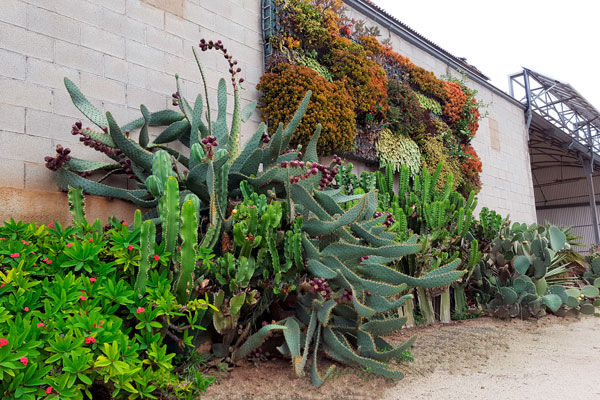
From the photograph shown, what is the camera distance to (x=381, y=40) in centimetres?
735

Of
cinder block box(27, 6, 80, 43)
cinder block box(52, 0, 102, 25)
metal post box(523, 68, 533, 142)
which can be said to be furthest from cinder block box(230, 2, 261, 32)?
metal post box(523, 68, 533, 142)

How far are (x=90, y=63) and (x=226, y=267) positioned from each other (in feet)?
7.68

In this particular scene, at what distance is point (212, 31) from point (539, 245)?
431 centimetres

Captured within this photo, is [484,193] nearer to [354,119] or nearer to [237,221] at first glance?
[354,119]

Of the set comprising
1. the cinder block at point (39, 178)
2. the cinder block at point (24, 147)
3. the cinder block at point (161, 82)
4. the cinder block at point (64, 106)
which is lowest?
the cinder block at point (39, 178)

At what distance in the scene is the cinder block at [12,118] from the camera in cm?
332

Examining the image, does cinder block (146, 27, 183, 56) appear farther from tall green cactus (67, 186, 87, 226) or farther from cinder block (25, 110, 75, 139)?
tall green cactus (67, 186, 87, 226)

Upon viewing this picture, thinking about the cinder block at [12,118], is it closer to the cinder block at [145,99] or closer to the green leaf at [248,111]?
the cinder block at [145,99]

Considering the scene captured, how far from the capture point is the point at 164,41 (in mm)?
4430

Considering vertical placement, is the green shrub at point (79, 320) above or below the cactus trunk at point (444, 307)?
above

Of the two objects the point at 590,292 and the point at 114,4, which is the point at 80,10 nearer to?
the point at 114,4

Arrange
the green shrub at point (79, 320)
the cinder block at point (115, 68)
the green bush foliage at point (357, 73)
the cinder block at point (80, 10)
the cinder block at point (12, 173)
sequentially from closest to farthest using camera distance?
1. the green shrub at point (79, 320)
2. the cinder block at point (12, 173)
3. the cinder block at point (80, 10)
4. the cinder block at point (115, 68)
5. the green bush foliage at point (357, 73)

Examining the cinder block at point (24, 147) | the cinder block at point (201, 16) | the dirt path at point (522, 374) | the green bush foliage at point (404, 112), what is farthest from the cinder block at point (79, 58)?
the green bush foliage at point (404, 112)

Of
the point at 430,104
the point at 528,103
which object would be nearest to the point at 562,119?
the point at 528,103
